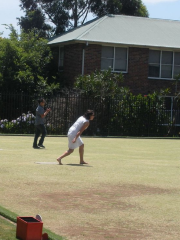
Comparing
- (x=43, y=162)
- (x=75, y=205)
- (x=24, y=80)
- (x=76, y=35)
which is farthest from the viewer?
(x=76, y=35)

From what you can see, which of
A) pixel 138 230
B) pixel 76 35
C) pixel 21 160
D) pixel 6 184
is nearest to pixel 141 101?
pixel 76 35

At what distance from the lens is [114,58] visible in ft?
114

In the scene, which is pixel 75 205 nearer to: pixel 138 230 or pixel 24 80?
pixel 138 230

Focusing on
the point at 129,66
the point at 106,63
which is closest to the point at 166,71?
the point at 129,66

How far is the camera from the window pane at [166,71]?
35750mm

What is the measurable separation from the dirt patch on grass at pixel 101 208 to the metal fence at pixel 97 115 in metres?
18.3

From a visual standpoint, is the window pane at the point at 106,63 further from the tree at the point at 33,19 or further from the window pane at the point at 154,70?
the tree at the point at 33,19

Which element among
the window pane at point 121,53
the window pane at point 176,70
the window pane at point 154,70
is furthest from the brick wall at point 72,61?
the window pane at point 176,70

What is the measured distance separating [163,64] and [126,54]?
8.42 feet

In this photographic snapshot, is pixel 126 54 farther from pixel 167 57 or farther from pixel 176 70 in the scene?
pixel 176 70

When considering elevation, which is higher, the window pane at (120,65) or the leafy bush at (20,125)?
the window pane at (120,65)

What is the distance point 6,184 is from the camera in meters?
10.3

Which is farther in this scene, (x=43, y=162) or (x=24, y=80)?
(x=24, y=80)

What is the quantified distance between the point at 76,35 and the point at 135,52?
386 centimetres
